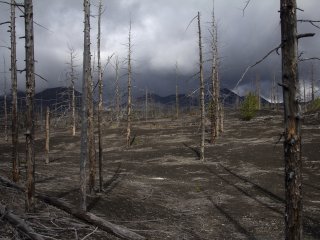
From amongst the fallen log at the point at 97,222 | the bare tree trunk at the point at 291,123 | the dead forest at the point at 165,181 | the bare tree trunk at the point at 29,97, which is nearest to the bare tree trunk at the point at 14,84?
the dead forest at the point at 165,181

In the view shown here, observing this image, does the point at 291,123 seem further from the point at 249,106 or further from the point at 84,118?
the point at 249,106

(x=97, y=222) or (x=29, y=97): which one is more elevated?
(x=29, y=97)

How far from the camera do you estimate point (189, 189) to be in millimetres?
24047

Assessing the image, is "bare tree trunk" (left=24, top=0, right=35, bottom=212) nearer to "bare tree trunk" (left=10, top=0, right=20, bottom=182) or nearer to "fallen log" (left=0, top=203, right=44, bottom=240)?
"fallen log" (left=0, top=203, right=44, bottom=240)

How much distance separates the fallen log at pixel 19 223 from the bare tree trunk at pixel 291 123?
5442 millimetres

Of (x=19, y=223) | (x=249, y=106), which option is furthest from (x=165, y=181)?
(x=249, y=106)

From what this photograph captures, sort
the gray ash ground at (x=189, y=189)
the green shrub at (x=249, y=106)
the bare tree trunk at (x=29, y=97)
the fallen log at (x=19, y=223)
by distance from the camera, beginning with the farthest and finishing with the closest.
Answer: the green shrub at (x=249, y=106) < the gray ash ground at (x=189, y=189) < the bare tree trunk at (x=29, y=97) < the fallen log at (x=19, y=223)

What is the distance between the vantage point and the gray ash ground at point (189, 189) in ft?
49.3

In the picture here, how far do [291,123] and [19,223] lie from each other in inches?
260

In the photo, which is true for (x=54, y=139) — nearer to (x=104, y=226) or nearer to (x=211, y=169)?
(x=211, y=169)

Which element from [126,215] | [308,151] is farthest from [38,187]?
[308,151]

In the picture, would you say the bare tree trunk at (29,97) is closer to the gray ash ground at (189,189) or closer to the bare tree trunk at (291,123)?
the gray ash ground at (189,189)

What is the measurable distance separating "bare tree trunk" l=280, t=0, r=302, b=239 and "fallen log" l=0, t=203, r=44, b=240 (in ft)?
17.9

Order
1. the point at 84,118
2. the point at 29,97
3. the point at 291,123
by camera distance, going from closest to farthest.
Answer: the point at 291,123, the point at 29,97, the point at 84,118
